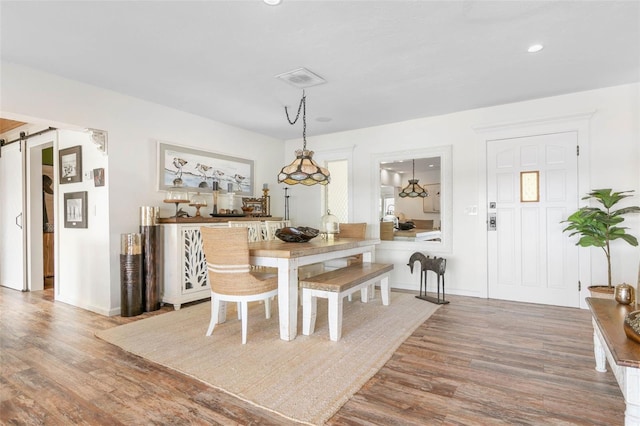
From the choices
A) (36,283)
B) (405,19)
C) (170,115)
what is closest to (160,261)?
(170,115)

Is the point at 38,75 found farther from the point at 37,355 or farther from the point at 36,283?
the point at 36,283

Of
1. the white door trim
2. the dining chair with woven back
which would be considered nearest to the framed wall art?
the dining chair with woven back

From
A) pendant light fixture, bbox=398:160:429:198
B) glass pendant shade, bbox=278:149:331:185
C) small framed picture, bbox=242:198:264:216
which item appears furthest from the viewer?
small framed picture, bbox=242:198:264:216

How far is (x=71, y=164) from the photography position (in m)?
4.23

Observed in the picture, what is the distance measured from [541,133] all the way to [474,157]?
80 centimetres

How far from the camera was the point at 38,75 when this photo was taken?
3.22m

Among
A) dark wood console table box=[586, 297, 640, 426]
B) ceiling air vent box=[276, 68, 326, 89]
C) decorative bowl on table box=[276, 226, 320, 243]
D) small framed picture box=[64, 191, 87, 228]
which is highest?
ceiling air vent box=[276, 68, 326, 89]

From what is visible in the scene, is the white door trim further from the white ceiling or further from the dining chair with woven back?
the dining chair with woven back

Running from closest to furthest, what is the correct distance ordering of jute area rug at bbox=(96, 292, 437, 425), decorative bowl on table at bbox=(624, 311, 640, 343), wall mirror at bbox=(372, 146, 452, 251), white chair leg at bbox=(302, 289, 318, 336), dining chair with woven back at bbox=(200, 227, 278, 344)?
decorative bowl on table at bbox=(624, 311, 640, 343)
jute area rug at bbox=(96, 292, 437, 425)
dining chair with woven back at bbox=(200, 227, 278, 344)
white chair leg at bbox=(302, 289, 318, 336)
wall mirror at bbox=(372, 146, 452, 251)

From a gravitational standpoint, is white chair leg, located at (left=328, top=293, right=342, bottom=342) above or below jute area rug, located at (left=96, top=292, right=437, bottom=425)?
above

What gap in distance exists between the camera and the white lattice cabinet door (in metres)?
3.94

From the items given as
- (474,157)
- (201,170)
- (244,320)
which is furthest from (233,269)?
(474,157)

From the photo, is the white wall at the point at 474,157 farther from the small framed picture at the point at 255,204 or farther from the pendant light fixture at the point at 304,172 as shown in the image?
the pendant light fixture at the point at 304,172

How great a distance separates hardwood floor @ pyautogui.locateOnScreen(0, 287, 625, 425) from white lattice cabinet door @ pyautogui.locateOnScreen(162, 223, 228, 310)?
3.11ft
